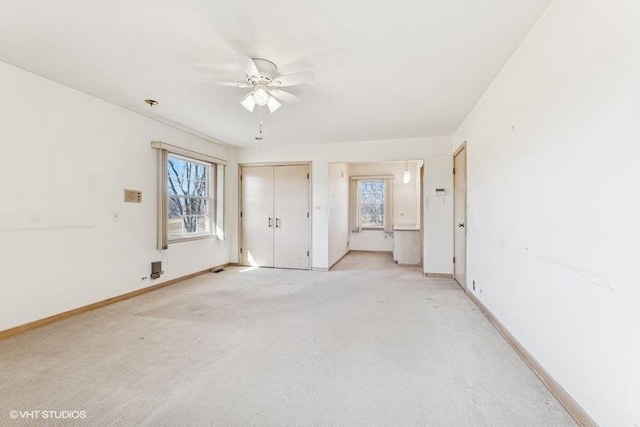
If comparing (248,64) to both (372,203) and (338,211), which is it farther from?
(372,203)

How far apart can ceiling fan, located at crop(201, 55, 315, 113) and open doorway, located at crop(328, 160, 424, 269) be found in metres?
3.95

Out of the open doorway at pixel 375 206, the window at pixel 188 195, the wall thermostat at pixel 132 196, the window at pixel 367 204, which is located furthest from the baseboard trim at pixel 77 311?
the window at pixel 367 204

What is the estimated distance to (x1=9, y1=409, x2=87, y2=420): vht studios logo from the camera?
1.59m

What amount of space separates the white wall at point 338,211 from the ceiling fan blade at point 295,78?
314 cm

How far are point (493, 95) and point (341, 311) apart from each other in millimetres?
2722

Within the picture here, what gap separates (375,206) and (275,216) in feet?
10.8

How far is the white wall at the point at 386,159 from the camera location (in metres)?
5.03

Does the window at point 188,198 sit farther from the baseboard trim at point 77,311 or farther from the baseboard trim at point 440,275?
the baseboard trim at point 440,275

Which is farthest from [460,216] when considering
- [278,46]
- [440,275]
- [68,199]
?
[68,199]

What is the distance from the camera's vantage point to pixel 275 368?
6.91 ft

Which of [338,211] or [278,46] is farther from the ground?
[278,46]

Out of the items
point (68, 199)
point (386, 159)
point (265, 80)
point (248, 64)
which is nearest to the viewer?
point (248, 64)

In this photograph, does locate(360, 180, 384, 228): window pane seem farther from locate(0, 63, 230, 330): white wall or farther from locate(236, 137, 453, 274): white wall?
locate(0, 63, 230, 330): white wall

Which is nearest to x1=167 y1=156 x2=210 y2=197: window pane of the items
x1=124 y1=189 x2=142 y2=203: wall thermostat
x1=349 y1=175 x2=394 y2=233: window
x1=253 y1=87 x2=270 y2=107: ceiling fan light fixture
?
x1=124 y1=189 x2=142 y2=203: wall thermostat
